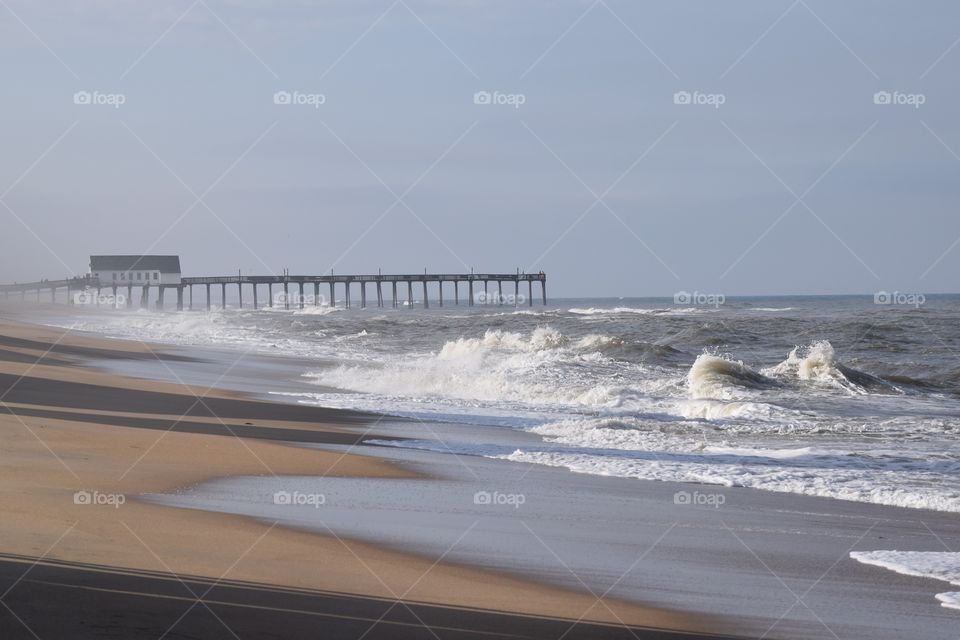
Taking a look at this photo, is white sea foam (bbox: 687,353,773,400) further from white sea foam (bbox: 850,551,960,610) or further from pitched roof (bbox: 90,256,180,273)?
pitched roof (bbox: 90,256,180,273)

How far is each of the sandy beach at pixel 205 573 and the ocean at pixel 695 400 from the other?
3.68m

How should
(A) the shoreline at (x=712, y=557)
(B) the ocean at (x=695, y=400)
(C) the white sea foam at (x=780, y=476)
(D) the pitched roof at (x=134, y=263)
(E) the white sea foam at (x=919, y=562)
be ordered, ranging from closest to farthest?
(A) the shoreline at (x=712, y=557) < (E) the white sea foam at (x=919, y=562) < (C) the white sea foam at (x=780, y=476) < (B) the ocean at (x=695, y=400) < (D) the pitched roof at (x=134, y=263)

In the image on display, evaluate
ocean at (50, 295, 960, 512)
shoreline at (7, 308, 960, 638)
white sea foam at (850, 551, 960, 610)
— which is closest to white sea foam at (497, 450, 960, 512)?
ocean at (50, 295, 960, 512)

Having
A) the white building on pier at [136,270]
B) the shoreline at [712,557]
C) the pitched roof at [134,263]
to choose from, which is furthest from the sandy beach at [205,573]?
the pitched roof at [134,263]

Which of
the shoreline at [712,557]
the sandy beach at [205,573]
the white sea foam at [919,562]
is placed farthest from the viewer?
the white sea foam at [919,562]

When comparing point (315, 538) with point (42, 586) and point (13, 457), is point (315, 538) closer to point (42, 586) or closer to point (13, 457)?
point (42, 586)

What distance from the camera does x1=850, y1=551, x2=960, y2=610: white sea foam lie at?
24.3 feet

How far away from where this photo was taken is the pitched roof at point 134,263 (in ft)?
341

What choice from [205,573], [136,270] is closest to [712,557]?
[205,573]

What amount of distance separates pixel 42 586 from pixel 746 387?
1831cm

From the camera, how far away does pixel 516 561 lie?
747cm

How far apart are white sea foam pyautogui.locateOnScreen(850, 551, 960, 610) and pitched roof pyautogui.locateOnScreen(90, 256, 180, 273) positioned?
4010 inches

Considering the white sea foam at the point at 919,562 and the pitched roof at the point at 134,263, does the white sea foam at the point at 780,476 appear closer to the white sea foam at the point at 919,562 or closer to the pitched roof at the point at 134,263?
the white sea foam at the point at 919,562

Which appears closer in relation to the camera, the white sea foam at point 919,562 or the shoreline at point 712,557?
the shoreline at point 712,557
